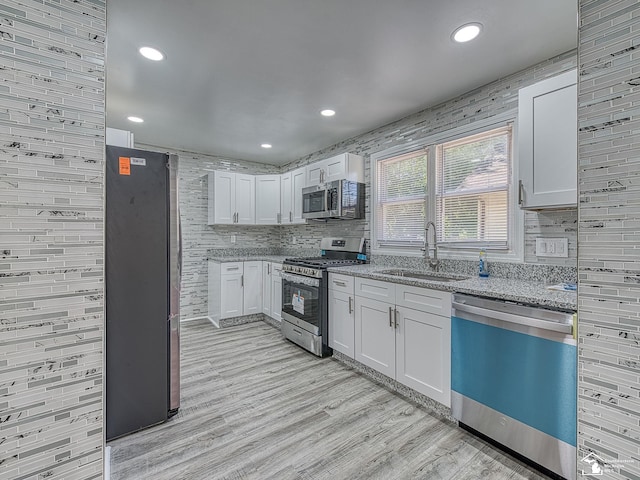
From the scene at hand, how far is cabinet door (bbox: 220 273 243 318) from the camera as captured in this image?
4148mm

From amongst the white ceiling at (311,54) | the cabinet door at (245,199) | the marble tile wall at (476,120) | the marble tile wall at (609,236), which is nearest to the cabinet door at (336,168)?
the marble tile wall at (476,120)

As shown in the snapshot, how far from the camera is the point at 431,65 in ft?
7.25

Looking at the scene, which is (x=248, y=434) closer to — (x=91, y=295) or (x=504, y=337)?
(x=91, y=295)

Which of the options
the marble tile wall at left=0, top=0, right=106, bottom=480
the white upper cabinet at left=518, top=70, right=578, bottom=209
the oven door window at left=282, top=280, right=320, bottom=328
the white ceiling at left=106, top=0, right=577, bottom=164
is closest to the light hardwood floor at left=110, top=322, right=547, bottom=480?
the oven door window at left=282, top=280, right=320, bottom=328

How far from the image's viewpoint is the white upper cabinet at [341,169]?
352cm

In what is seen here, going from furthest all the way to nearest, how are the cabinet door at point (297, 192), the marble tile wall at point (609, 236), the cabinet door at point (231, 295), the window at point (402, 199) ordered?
the cabinet door at point (297, 192)
the cabinet door at point (231, 295)
the window at point (402, 199)
the marble tile wall at point (609, 236)

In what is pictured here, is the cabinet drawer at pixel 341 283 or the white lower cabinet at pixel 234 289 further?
the white lower cabinet at pixel 234 289

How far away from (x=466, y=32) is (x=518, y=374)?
83.5 inches

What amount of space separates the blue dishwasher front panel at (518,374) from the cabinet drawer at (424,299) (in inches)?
4.3

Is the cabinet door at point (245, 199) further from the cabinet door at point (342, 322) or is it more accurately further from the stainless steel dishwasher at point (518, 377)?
the stainless steel dishwasher at point (518, 377)

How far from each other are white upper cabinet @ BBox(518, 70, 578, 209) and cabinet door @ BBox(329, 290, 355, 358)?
67.3 inches

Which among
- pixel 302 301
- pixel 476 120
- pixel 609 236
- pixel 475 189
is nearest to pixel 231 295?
→ pixel 302 301

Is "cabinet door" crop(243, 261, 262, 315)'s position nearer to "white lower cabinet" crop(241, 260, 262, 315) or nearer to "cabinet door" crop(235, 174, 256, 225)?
"white lower cabinet" crop(241, 260, 262, 315)

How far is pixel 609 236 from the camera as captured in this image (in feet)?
2.34
